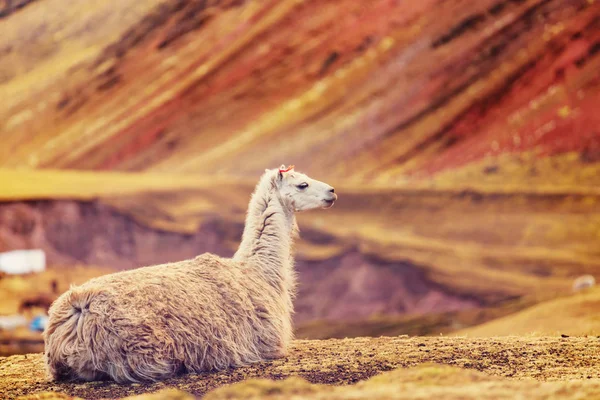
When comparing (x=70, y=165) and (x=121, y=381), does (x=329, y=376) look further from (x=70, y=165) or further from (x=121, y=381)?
(x=70, y=165)

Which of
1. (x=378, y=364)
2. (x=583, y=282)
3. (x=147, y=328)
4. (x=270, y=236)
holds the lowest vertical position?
(x=378, y=364)

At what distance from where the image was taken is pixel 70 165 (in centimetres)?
3172

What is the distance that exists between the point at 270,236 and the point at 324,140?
944 inches

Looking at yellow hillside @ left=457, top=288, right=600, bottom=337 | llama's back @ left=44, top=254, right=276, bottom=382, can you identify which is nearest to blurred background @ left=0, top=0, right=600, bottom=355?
yellow hillside @ left=457, top=288, right=600, bottom=337

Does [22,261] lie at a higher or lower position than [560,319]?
higher

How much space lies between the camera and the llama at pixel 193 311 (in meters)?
7.06

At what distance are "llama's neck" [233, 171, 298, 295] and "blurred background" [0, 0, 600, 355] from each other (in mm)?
19258

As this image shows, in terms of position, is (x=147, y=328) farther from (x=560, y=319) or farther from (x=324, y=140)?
(x=324, y=140)

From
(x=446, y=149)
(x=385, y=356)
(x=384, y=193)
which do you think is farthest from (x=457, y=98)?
(x=385, y=356)

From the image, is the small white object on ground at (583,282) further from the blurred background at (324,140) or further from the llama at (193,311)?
the llama at (193,311)

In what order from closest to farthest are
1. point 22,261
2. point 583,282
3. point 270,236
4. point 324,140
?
point 270,236, point 583,282, point 22,261, point 324,140

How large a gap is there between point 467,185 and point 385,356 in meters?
23.1

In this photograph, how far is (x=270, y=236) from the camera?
877 cm

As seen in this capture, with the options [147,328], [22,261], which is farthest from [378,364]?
[22,261]
